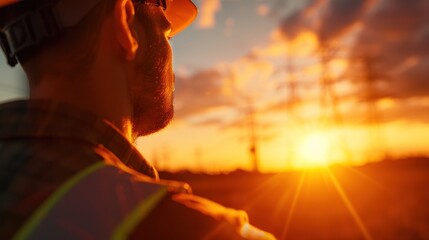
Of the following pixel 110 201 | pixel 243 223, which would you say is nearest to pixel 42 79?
pixel 110 201

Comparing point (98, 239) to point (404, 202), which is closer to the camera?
point (98, 239)

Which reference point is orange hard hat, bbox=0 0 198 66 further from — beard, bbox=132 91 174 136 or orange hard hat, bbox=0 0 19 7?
beard, bbox=132 91 174 136

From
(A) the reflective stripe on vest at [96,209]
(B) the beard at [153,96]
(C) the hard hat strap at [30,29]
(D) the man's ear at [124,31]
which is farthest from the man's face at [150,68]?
(A) the reflective stripe on vest at [96,209]

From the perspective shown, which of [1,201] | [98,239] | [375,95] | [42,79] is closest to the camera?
[98,239]

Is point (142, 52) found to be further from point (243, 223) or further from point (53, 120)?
point (243, 223)

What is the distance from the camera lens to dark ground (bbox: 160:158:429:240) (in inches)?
805

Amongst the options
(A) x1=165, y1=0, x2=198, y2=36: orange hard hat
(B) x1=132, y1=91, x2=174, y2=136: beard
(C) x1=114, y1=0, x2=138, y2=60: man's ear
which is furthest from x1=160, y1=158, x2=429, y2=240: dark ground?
(C) x1=114, y1=0, x2=138, y2=60: man's ear

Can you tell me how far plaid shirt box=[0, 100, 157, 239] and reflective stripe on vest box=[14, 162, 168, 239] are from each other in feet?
0.15

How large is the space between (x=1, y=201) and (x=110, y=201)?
266mm

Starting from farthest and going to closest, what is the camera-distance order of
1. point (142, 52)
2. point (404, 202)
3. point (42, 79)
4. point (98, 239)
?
point (404, 202) < point (142, 52) < point (42, 79) < point (98, 239)

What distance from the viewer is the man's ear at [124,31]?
147cm

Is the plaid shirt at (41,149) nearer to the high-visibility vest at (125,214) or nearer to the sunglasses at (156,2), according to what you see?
the high-visibility vest at (125,214)

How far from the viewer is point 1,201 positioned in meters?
1.08

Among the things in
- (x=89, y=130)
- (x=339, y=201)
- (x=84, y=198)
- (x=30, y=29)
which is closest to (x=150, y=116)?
(x=30, y=29)
